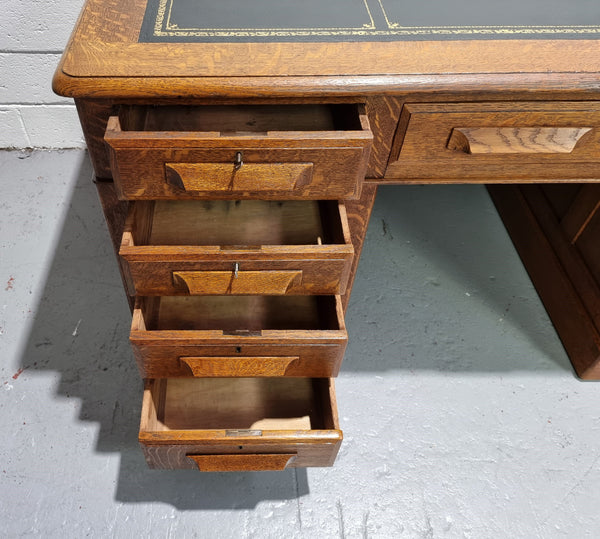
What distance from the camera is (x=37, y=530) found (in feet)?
3.20

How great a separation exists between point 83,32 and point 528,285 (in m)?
1.25

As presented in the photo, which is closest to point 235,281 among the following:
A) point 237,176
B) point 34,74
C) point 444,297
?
point 237,176

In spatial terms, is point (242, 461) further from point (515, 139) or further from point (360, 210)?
point (515, 139)

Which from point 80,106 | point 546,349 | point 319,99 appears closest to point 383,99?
point 319,99

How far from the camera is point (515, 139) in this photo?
839mm

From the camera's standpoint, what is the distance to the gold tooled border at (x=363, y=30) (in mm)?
810

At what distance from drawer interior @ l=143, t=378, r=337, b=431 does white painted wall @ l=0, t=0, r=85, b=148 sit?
1.09 meters

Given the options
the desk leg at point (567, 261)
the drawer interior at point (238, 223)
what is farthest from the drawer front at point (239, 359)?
the desk leg at point (567, 261)

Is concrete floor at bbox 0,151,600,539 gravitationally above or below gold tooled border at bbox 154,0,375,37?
below

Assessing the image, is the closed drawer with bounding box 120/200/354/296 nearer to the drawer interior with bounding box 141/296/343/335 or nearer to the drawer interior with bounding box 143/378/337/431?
the drawer interior with bounding box 141/296/343/335

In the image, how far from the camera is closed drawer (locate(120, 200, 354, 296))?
0.79 m

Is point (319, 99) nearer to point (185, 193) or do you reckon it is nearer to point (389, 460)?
point (185, 193)

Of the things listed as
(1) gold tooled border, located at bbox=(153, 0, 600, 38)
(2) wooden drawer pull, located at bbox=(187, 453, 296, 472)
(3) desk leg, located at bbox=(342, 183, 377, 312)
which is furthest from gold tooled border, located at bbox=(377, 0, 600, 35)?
(2) wooden drawer pull, located at bbox=(187, 453, 296, 472)

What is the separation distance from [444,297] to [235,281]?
760mm
